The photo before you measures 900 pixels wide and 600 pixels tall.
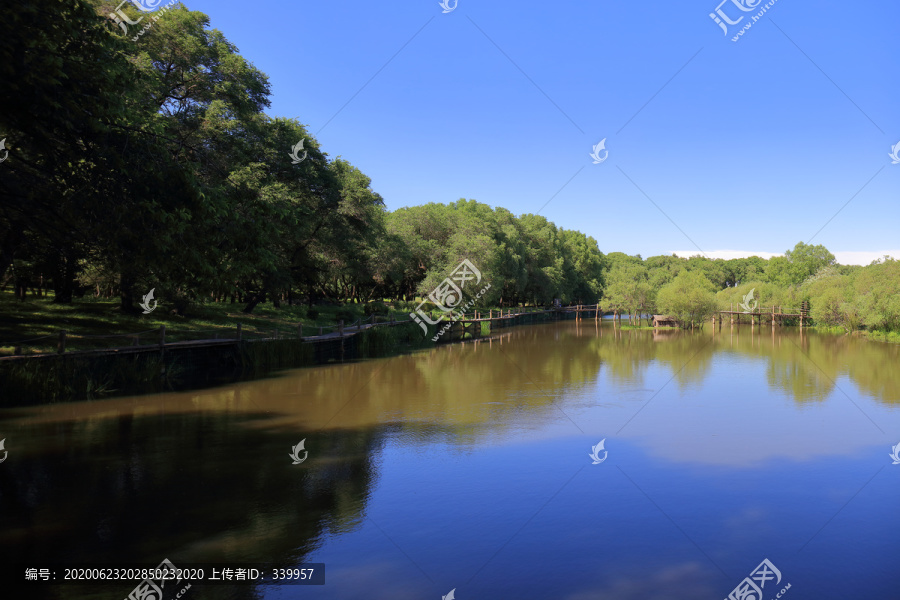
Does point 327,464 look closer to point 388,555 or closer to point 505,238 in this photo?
point 388,555

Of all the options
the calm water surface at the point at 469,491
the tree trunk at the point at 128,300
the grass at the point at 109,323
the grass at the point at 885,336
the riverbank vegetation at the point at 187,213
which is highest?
the riverbank vegetation at the point at 187,213

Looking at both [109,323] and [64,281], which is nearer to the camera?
[109,323]

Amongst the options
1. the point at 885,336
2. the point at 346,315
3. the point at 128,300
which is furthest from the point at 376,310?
the point at 885,336

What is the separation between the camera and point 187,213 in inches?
383

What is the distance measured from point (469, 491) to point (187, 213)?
7037mm

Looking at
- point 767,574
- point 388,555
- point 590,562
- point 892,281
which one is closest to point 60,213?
point 388,555

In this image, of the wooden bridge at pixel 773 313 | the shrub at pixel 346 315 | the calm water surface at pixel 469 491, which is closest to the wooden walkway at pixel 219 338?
the shrub at pixel 346 315

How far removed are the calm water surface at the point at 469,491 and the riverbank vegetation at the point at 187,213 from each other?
3.82 metres

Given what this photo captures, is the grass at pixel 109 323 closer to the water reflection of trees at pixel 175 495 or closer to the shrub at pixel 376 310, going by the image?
the water reflection of trees at pixel 175 495

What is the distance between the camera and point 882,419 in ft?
50.3

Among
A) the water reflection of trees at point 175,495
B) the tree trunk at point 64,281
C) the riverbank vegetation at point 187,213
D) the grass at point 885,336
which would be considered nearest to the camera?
the water reflection of trees at point 175,495

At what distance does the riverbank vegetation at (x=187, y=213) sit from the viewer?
369 inches

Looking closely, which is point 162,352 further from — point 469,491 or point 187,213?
point 469,491

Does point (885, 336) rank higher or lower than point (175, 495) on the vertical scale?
higher
